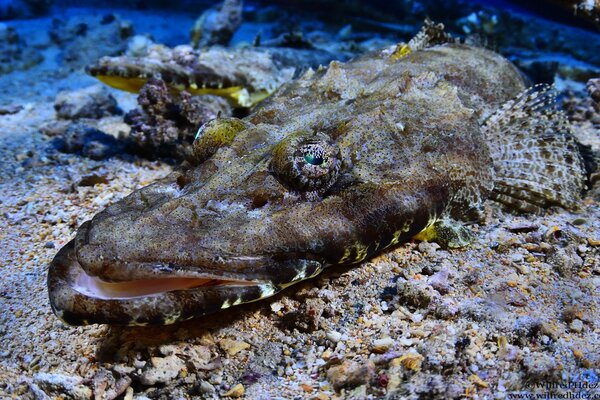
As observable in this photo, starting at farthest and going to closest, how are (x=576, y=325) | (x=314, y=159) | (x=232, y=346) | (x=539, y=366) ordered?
(x=314, y=159)
(x=232, y=346)
(x=576, y=325)
(x=539, y=366)

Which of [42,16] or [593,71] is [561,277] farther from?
[42,16]

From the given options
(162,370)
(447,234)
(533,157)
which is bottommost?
(162,370)

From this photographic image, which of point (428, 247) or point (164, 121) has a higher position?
point (428, 247)

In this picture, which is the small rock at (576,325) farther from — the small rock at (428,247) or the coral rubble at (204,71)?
the coral rubble at (204,71)

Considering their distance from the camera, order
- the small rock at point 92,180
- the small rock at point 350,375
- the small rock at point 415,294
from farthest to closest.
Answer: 1. the small rock at point 92,180
2. the small rock at point 415,294
3. the small rock at point 350,375

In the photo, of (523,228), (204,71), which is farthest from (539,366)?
(204,71)

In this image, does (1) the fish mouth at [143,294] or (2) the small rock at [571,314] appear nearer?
(1) the fish mouth at [143,294]

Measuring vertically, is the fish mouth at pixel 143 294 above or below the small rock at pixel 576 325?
below

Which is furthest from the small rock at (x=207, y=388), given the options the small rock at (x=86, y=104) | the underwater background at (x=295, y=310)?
the small rock at (x=86, y=104)

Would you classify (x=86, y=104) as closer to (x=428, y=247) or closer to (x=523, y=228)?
(x=428, y=247)

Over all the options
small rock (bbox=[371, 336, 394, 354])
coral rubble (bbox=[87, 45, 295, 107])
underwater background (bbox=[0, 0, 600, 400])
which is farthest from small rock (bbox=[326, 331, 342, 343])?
coral rubble (bbox=[87, 45, 295, 107])
